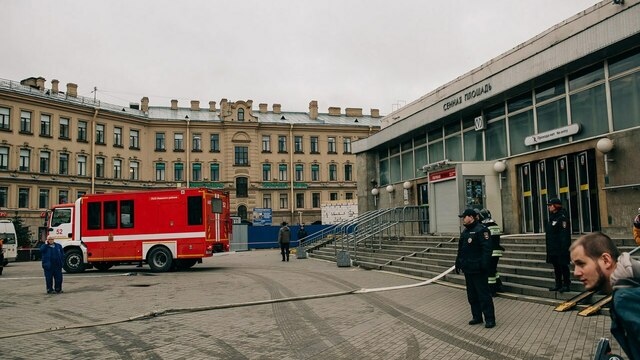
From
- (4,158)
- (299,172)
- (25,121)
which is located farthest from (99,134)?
(299,172)

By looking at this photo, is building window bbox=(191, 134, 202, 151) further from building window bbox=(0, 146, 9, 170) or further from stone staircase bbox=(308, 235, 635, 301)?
stone staircase bbox=(308, 235, 635, 301)

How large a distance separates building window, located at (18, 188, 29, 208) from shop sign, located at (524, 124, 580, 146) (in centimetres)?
4125

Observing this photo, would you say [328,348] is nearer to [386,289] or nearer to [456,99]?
[386,289]

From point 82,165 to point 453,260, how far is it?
42269 millimetres

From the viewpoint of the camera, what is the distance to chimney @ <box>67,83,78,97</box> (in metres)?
49.8

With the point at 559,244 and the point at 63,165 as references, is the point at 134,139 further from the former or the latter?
the point at 559,244

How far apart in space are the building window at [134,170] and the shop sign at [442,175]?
132ft

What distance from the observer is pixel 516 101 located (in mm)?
17766

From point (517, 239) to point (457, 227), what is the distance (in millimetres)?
3579

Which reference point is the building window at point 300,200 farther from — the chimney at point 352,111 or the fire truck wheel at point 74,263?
the fire truck wheel at point 74,263

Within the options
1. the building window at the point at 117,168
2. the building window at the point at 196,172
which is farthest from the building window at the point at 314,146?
the building window at the point at 117,168

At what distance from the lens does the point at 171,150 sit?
5431 cm

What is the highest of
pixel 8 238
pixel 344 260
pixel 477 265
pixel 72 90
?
pixel 72 90

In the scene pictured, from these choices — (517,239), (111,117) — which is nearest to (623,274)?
(517,239)
